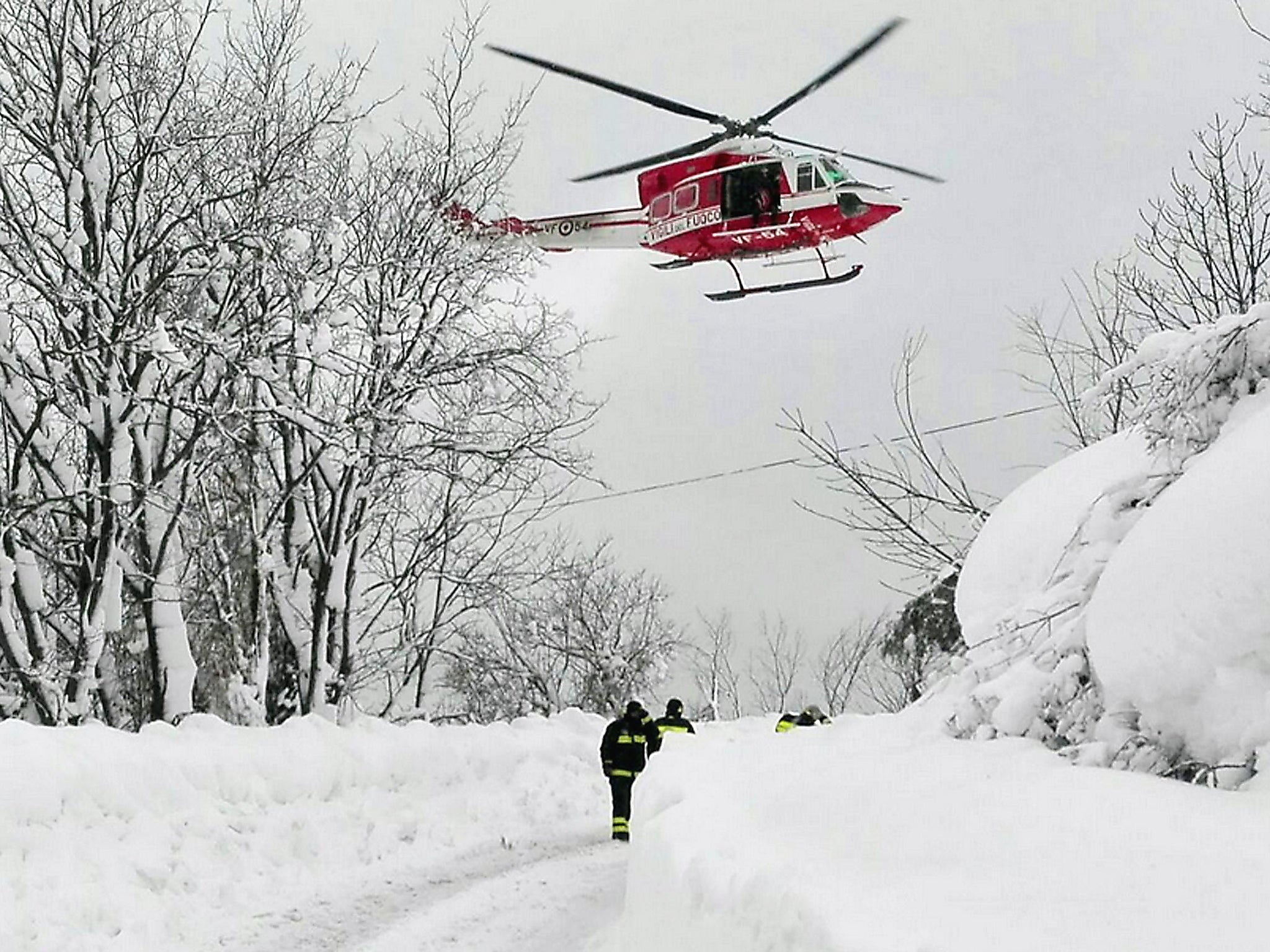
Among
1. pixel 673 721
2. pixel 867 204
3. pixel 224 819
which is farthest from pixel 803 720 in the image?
pixel 224 819

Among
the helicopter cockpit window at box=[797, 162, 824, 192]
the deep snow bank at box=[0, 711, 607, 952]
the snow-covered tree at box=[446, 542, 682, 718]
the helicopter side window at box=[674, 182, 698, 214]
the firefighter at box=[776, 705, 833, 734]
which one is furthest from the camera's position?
the snow-covered tree at box=[446, 542, 682, 718]

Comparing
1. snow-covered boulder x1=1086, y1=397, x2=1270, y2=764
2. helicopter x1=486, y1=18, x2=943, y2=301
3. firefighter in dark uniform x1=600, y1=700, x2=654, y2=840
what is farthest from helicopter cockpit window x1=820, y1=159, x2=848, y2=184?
snow-covered boulder x1=1086, y1=397, x2=1270, y2=764

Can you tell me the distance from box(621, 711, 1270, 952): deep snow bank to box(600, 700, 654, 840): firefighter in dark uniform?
6.61 m

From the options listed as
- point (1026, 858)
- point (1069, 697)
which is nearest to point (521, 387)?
point (1069, 697)

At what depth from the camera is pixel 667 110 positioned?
51.6 feet

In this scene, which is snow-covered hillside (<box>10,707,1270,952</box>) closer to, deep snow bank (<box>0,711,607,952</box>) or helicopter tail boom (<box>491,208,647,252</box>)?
deep snow bank (<box>0,711,607,952</box>)

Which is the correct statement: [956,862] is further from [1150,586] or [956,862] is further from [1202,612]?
[1150,586]

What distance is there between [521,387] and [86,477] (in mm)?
5863

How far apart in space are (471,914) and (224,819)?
2.84 meters

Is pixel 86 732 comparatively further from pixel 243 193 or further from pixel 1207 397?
pixel 1207 397

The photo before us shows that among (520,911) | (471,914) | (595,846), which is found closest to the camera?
(471,914)

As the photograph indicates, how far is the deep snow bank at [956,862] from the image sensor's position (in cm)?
376

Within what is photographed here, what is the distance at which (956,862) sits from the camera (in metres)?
4.62

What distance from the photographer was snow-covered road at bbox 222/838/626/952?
891 centimetres
